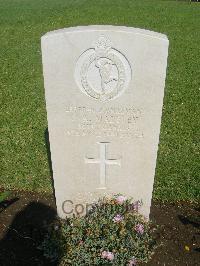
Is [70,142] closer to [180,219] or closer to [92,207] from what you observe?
[92,207]

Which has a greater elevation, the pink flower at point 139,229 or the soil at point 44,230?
the pink flower at point 139,229

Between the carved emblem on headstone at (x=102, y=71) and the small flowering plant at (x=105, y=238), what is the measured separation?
1236 millimetres

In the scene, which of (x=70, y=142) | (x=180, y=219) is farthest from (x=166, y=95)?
(x=70, y=142)

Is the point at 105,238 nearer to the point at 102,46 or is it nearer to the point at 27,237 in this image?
the point at 27,237

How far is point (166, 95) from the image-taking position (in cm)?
920

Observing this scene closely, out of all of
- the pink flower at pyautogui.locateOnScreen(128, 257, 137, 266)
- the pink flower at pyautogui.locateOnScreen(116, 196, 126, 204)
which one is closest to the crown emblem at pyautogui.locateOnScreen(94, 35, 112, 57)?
the pink flower at pyautogui.locateOnScreen(116, 196, 126, 204)

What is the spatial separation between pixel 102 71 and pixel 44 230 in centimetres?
203

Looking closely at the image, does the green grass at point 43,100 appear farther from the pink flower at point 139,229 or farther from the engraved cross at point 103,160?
the engraved cross at point 103,160

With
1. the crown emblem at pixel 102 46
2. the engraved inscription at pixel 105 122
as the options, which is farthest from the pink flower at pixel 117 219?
the crown emblem at pixel 102 46

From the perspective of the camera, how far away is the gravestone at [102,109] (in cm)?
356

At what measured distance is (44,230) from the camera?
4.62 m

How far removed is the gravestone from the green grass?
4.08 ft

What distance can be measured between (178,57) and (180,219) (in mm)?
8103

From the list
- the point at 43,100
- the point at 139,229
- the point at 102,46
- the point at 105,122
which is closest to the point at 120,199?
the point at 139,229
